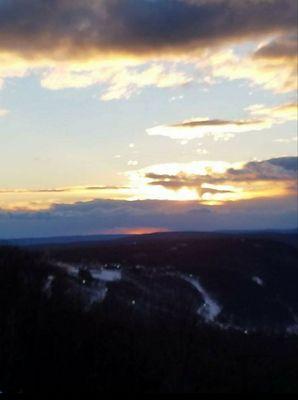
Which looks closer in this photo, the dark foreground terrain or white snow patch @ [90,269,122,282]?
the dark foreground terrain

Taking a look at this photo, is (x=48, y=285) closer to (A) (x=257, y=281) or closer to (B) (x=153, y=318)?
(B) (x=153, y=318)

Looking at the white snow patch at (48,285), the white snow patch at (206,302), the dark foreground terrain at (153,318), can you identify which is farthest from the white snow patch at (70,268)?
the white snow patch at (206,302)

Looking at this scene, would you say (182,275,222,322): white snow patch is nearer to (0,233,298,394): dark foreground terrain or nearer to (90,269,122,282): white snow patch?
(0,233,298,394): dark foreground terrain

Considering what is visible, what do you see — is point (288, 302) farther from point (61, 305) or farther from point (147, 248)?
point (61, 305)

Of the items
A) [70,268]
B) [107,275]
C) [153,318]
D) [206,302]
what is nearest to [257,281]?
[206,302]

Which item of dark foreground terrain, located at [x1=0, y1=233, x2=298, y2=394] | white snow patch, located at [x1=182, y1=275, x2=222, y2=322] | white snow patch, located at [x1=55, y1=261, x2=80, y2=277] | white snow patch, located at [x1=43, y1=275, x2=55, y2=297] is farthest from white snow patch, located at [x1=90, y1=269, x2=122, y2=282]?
white snow patch, located at [x1=43, y1=275, x2=55, y2=297]

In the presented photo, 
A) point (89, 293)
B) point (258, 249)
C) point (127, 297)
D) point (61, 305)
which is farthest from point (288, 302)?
point (61, 305)

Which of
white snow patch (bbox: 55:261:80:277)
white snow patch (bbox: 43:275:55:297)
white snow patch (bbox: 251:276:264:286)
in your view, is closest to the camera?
white snow patch (bbox: 43:275:55:297)

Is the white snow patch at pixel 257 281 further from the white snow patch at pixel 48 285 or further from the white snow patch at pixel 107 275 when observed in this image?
the white snow patch at pixel 48 285
